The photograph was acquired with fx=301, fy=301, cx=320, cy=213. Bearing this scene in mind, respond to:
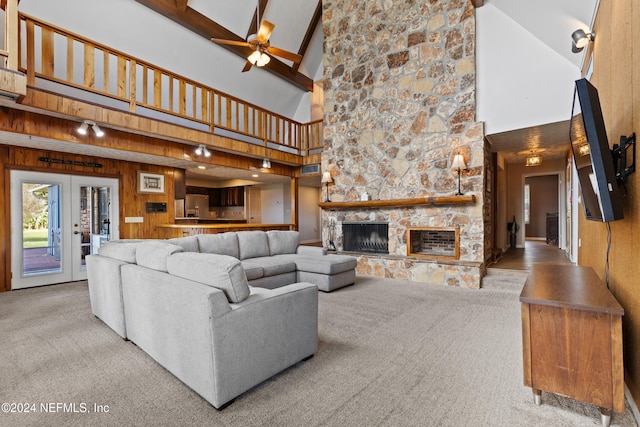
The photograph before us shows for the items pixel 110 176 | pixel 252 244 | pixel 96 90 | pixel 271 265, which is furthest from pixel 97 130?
pixel 271 265

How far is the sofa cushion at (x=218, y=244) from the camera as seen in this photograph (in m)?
3.97

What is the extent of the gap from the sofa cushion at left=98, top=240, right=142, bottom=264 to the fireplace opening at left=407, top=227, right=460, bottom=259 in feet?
13.1

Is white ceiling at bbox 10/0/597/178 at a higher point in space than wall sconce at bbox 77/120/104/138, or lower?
higher

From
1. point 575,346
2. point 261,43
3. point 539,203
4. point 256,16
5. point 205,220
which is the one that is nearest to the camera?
point 575,346

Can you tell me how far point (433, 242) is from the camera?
528cm

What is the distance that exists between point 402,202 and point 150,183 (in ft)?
16.2

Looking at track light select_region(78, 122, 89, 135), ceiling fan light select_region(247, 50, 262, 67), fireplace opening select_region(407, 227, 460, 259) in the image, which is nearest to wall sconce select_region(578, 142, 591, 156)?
fireplace opening select_region(407, 227, 460, 259)

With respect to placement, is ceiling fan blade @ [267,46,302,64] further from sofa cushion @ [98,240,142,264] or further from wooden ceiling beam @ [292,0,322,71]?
wooden ceiling beam @ [292,0,322,71]

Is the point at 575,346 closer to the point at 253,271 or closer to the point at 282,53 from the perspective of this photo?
the point at 253,271

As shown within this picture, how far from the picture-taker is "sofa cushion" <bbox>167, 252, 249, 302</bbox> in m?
1.79

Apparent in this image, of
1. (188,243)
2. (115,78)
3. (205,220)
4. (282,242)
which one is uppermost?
(115,78)

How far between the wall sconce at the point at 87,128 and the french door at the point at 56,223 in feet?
4.88

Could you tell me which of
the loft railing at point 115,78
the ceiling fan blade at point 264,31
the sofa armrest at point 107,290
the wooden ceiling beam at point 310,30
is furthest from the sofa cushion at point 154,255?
the wooden ceiling beam at point 310,30

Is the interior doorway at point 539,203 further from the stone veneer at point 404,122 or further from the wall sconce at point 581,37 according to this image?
the wall sconce at point 581,37
